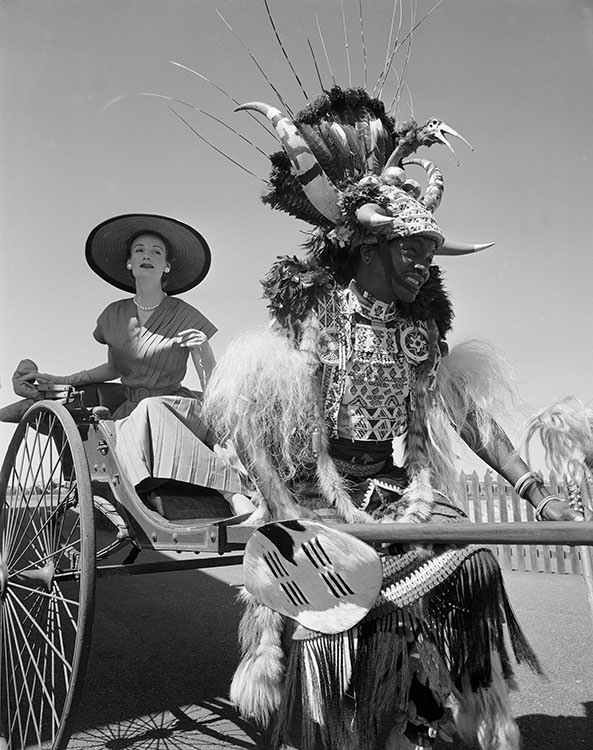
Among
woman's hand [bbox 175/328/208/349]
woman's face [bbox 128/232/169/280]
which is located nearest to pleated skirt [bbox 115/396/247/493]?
woman's hand [bbox 175/328/208/349]

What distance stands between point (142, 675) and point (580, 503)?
2.76 m

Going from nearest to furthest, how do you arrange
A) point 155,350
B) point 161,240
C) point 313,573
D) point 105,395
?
point 313,573, point 155,350, point 105,395, point 161,240

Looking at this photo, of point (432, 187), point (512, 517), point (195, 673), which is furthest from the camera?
point (512, 517)

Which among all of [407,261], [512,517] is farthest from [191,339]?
[512,517]

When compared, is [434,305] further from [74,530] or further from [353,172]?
[74,530]

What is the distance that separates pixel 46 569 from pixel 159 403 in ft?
2.75

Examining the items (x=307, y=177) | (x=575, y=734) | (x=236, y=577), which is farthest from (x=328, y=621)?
(x=236, y=577)

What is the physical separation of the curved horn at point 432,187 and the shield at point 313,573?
1.29 metres

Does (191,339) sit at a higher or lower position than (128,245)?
lower

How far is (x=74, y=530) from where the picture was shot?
305 cm

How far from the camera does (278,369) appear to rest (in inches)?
90.7

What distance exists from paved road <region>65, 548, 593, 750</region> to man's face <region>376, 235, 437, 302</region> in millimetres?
1530

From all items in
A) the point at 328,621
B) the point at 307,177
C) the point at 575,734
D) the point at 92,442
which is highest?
the point at 307,177

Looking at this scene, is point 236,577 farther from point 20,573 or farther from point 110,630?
point 20,573
